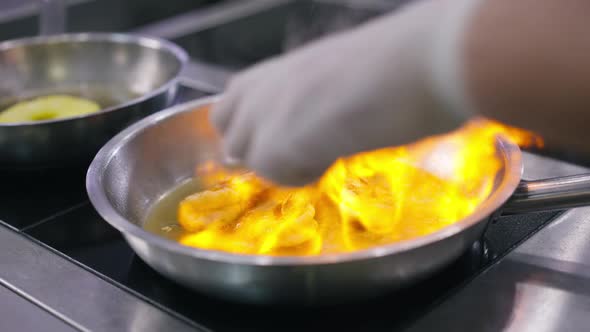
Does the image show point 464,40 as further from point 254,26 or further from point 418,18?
point 254,26

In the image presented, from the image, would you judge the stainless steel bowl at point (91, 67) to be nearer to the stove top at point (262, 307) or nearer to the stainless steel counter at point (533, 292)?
the stove top at point (262, 307)

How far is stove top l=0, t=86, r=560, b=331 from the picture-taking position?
689 millimetres

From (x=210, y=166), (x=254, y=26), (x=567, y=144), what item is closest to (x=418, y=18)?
(x=567, y=144)

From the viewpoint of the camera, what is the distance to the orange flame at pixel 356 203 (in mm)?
762

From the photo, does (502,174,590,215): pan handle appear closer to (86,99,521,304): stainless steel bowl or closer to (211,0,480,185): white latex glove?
(86,99,521,304): stainless steel bowl

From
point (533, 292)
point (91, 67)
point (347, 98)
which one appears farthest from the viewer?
point (91, 67)

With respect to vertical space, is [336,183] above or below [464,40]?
below

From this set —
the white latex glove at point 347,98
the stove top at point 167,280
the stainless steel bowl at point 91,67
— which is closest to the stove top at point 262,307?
the stove top at point 167,280

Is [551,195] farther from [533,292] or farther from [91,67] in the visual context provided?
[91,67]

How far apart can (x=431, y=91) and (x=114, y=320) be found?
415 mm

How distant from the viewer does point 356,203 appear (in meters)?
0.79

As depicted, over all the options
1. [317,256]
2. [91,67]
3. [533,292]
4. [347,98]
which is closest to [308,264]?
[317,256]

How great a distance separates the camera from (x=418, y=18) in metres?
0.57

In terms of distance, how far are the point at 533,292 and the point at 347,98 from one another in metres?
0.33
